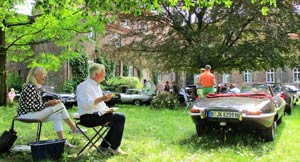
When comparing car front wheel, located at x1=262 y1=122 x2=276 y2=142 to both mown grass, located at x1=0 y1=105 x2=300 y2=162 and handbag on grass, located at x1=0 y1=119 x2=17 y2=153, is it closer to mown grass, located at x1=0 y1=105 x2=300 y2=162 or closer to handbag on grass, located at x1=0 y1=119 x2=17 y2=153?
mown grass, located at x1=0 y1=105 x2=300 y2=162

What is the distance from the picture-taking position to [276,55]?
18078 mm

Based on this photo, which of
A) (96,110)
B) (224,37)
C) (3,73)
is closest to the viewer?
(96,110)

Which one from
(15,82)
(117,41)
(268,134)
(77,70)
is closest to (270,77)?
(77,70)

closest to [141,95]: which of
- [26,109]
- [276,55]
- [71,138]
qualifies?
[276,55]

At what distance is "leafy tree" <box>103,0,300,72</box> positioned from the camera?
18109 millimetres

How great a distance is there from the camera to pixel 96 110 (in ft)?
17.7

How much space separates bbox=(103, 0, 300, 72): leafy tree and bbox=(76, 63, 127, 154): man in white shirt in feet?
39.6

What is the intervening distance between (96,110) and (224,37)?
50.1 feet

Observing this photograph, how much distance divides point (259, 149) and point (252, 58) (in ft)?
45.3

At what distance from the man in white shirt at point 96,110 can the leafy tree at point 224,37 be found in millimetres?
12076

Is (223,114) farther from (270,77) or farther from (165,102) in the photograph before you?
(270,77)

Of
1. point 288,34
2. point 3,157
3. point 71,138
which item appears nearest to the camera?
point 3,157

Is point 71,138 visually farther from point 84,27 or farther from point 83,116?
point 84,27

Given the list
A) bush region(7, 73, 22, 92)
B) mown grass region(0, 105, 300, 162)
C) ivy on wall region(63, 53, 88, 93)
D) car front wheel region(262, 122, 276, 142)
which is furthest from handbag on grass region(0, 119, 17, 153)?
bush region(7, 73, 22, 92)
